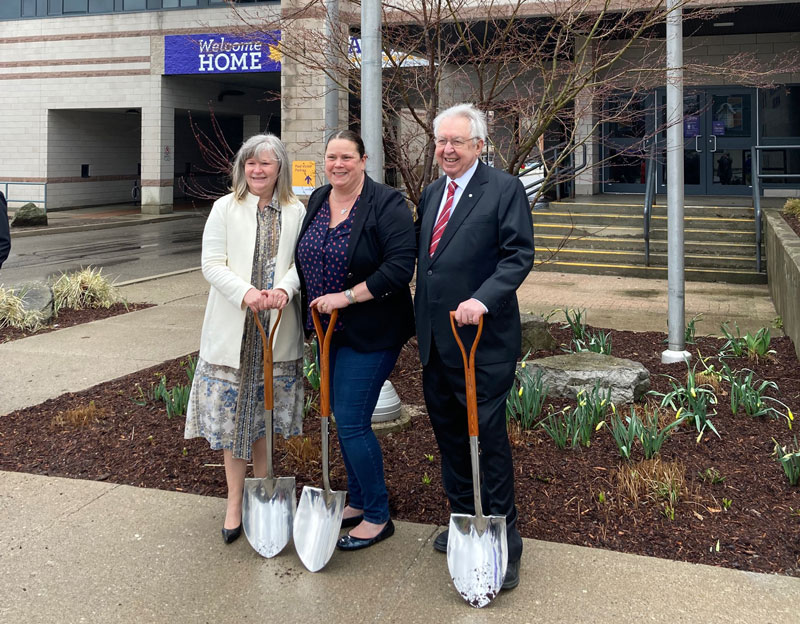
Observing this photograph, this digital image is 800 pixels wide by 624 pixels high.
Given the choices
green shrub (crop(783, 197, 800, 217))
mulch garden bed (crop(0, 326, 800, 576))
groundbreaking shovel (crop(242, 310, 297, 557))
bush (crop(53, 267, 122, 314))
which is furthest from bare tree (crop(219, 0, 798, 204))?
green shrub (crop(783, 197, 800, 217))

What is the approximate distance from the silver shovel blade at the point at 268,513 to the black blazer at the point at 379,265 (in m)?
0.72

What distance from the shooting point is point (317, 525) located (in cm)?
368

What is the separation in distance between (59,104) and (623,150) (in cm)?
2837

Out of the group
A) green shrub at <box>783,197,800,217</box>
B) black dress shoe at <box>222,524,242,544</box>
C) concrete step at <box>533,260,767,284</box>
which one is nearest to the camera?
black dress shoe at <box>222,524,242,544</box>

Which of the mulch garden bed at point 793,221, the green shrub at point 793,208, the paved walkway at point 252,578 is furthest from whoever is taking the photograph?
the green shrub at point 793,208

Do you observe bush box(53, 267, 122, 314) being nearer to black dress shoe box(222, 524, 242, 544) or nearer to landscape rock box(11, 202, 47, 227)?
black dress shoe box(222, 524, 242, 544)

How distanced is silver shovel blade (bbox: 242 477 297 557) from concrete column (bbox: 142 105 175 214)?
2773 centimetres

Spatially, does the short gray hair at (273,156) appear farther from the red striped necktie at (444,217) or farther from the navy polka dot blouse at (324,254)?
the red striped necktie at (444,217)

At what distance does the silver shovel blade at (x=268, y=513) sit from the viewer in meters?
3.78

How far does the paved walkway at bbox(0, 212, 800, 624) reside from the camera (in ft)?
10.8

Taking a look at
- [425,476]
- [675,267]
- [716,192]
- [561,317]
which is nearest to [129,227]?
[716,192]

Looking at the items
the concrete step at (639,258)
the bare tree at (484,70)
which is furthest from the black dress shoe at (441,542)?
the concrete step at (639,258)

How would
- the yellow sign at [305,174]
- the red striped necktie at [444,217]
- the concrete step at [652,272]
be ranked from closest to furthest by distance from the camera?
the red striped necktie at [444,217] → the yellow sign at [305,174] → the concrete step at [652,272]

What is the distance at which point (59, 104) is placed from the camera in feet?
101
